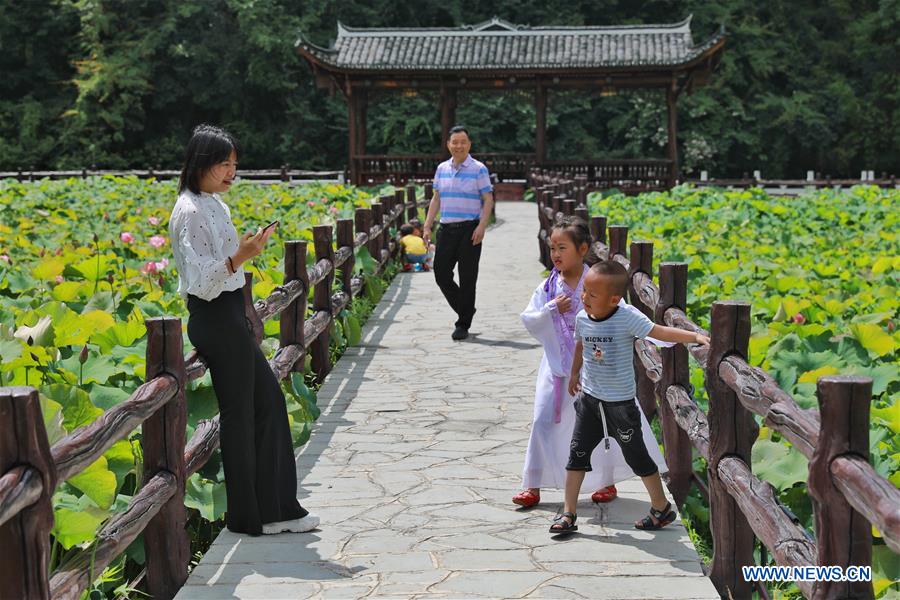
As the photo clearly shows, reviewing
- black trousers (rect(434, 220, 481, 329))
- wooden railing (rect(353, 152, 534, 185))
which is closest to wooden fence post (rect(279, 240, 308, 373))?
black trousers (rect(434, 220, 481, 329))

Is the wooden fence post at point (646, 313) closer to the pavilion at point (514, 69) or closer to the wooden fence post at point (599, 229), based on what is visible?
the wooden fence post at point (599, 229)

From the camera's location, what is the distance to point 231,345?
4316mm

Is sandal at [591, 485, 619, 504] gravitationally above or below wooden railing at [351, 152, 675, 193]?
below

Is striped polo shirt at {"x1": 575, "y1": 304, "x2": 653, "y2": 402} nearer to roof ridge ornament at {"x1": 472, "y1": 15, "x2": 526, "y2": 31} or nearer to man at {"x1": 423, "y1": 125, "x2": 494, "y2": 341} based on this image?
man at {"x1": 423, "y1": 125, "x2": 494, "y2": 341}

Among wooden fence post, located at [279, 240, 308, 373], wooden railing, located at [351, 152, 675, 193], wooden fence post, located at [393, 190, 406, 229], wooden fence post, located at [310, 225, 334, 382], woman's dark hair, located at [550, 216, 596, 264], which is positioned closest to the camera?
woman's dark hair, located at [550, 216, 596, 264]

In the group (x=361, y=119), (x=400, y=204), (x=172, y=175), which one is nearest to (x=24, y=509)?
(x=400, y=204)

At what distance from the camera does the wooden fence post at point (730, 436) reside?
4008 millimetres

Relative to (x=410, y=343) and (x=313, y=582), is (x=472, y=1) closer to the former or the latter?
(x=410, y=343)

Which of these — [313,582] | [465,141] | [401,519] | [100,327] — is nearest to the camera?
[313,582]

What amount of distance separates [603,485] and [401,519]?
2.66ft

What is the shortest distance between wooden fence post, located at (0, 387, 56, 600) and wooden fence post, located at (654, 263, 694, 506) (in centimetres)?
283

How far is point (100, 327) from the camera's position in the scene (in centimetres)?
536

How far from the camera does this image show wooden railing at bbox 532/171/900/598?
112 inches

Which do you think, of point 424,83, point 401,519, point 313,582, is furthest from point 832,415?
point 424,83
